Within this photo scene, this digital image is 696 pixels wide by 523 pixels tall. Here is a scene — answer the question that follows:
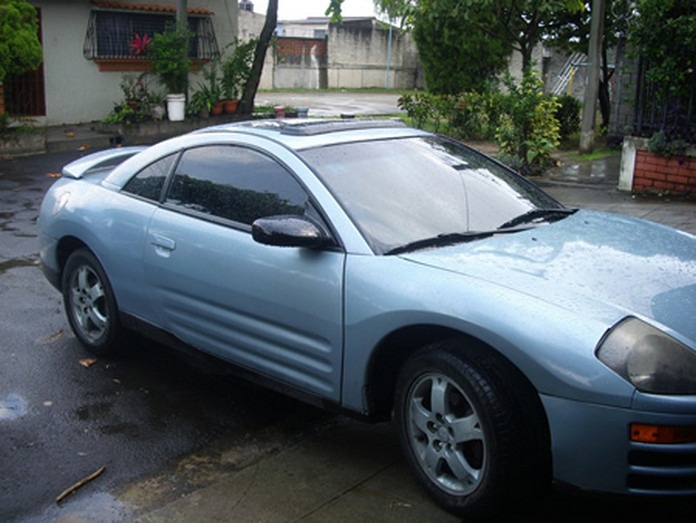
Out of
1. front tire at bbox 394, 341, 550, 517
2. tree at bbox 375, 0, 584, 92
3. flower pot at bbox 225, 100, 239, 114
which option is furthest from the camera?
flower pot at bbox 225, 100, 239, 114

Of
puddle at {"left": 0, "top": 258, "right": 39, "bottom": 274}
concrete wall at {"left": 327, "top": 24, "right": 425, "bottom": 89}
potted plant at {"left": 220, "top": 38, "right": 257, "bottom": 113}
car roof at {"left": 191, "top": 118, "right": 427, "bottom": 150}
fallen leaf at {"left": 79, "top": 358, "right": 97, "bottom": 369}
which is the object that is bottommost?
fallen leaf at {"left": 79, "top": 358, "right": 97, "bottom": 369}

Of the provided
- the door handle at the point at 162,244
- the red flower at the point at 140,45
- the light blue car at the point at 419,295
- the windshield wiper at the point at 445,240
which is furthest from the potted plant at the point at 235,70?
the windshield wiper at the point at 445,240

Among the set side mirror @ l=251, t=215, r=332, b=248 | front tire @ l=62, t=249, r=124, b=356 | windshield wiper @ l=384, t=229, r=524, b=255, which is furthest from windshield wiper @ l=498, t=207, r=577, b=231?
front tire @ l=62, t=249, r=124, b=356

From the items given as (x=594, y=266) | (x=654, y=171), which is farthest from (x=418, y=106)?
(x=594, y=266)

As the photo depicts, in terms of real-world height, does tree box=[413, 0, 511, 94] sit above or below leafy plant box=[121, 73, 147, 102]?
above

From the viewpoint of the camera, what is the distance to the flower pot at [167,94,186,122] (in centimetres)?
1808

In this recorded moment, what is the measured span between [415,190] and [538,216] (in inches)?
26.8

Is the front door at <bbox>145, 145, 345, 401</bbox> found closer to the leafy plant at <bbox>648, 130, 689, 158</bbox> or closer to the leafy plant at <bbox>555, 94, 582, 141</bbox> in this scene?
the leafy plant at <bbox>648, 130, 689, 158</bbox>

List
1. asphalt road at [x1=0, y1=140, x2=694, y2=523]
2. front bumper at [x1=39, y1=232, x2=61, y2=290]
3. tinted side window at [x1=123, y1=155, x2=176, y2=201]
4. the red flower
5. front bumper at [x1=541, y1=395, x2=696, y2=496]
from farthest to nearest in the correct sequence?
the red flower < front bumper at [x1=39, y1=232, x2=61, y2=290] < tinted side window at [x1=123, y1=155, x2=176, y2=201] < asphalt road at [x1=0, y1=140, x2=694, y2=523] < front bumper at [x1=541, y1=395, x2=696, y2=496]

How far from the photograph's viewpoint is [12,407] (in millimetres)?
4602

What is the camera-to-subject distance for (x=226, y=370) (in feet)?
14.4

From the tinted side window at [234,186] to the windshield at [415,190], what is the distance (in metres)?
0.19

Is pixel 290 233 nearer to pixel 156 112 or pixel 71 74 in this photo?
pixel 156 112

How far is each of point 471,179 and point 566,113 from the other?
43.8 feet
